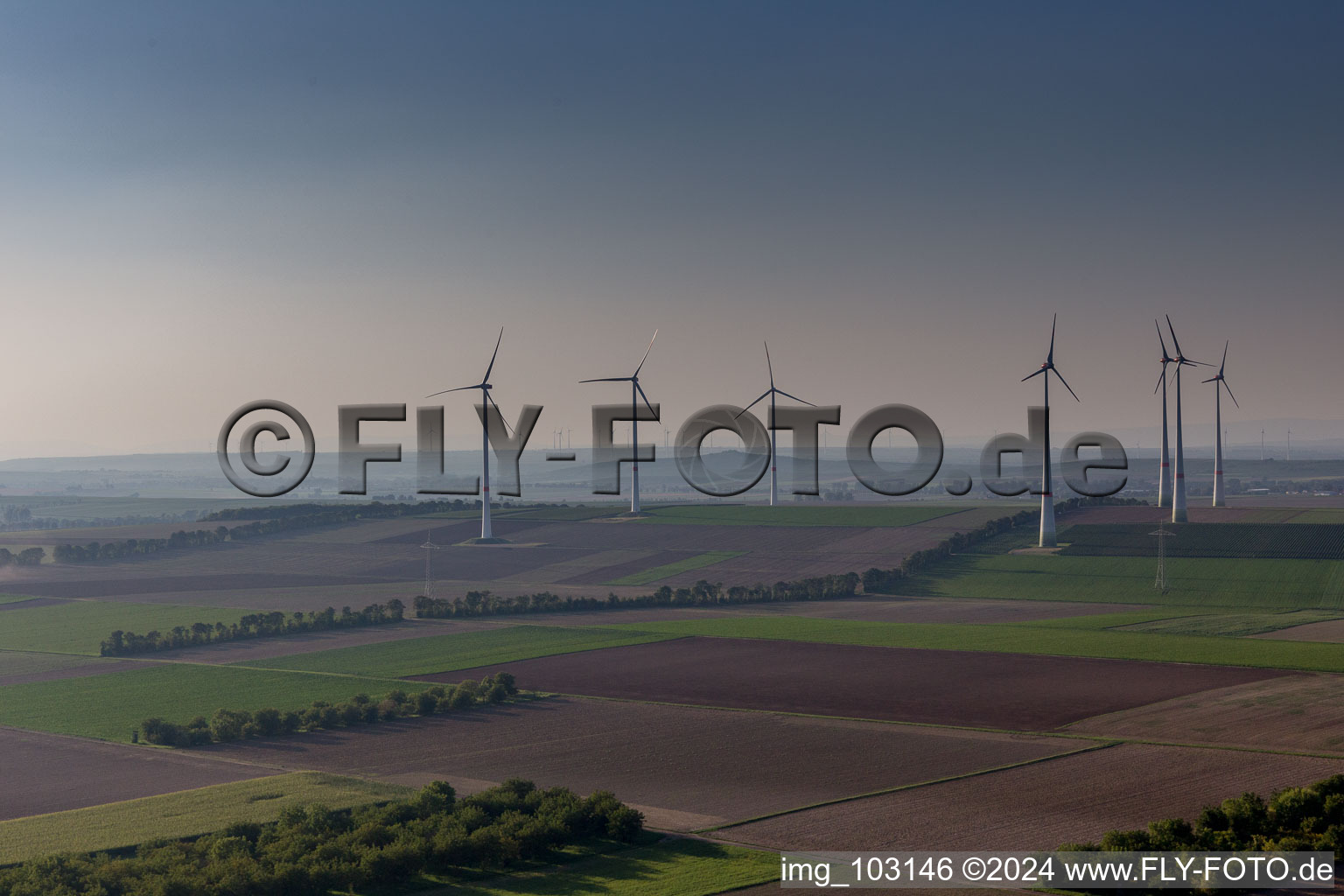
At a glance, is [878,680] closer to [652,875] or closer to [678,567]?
[652,875]

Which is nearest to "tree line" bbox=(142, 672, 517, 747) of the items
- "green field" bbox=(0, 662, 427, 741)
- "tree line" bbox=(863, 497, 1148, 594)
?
"green field" bbox=(0, 662, 427, 741)

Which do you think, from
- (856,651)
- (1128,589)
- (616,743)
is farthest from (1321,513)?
(616,743)

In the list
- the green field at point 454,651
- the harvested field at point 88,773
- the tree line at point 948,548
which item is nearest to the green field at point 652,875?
the harvested field at point 88,773

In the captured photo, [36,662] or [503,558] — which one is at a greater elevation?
[503,558]

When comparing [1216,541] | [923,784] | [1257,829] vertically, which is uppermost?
[1216,541]

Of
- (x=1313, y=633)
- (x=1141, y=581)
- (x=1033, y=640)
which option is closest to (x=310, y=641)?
(x=1033, y=640)

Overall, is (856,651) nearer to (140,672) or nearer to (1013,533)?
(140,672)
